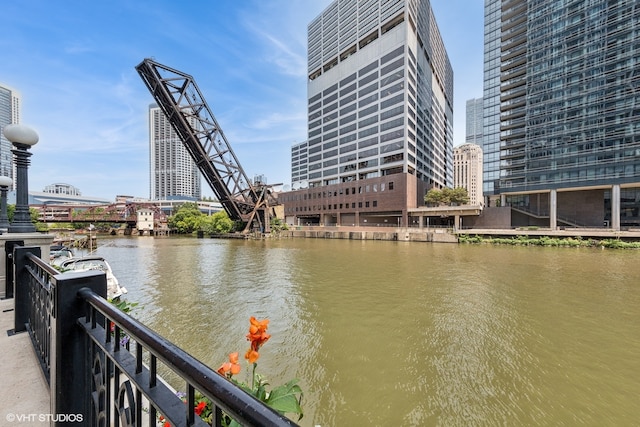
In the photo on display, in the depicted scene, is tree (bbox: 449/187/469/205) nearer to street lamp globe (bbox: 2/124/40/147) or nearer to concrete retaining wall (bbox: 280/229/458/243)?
concrete retaining wall (bbox: 280/229/458/243)

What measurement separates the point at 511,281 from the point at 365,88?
138ft

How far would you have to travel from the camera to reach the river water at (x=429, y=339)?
3.57 metres

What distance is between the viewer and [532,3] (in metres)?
36.4

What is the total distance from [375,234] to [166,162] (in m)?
107

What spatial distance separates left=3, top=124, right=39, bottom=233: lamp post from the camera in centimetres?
358

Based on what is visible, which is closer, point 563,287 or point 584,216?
point 563,287

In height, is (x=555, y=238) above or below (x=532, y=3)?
below

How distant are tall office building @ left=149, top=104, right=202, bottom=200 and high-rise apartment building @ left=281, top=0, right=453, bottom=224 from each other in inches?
2906

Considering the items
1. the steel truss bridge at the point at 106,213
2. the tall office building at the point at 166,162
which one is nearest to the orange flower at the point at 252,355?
the steel truss bridge at the point at 106,213

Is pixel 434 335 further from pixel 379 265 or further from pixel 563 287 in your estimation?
pixel 379 265

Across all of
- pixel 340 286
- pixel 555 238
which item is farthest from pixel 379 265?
pixel 555 238

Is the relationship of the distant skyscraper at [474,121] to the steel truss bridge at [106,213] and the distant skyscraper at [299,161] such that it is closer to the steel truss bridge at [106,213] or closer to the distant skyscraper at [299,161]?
the distant skyscraper at [299,161]

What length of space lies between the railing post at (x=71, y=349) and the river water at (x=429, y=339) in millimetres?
2729

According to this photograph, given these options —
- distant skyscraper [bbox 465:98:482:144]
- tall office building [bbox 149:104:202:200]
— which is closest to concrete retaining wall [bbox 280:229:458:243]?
tall office building [bbox 149:104:202:200]
